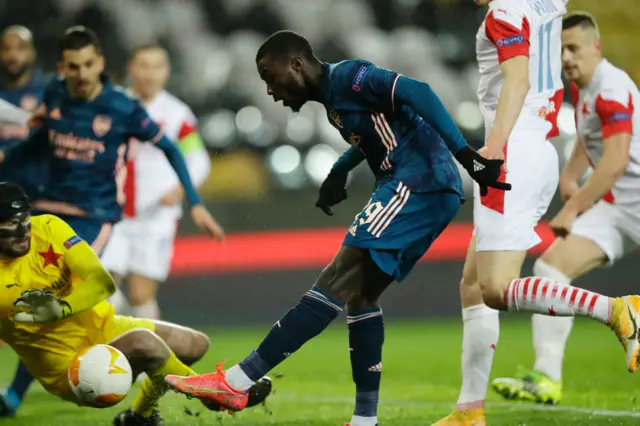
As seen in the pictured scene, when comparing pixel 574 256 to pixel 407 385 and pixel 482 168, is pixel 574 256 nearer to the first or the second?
pixel 407 385

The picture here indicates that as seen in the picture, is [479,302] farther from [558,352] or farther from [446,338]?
[446,338]

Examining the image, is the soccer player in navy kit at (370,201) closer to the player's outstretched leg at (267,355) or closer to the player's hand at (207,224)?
the player's outstretched leg at (267,355)

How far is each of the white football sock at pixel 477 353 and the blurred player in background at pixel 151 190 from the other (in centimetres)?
458

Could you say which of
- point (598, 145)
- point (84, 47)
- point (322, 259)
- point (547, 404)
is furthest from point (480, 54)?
point (322, 259)

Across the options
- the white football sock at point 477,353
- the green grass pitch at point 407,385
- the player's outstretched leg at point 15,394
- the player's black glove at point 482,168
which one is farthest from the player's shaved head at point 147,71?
the player's black glove at point 482,168

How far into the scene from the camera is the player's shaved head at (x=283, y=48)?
434 centimetres

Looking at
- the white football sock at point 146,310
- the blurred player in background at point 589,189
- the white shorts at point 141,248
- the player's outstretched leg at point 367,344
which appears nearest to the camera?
the player's outstretched leg at point 367,344

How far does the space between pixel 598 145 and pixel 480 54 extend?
172 cm

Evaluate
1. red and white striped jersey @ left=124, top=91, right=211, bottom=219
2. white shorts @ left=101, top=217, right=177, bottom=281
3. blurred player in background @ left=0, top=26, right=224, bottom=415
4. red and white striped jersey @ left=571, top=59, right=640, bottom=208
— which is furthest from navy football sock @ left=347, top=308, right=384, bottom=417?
red and white striped jersey @ left=124, top=91, right=211, bottom=219

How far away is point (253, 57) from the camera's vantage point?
14.6 meters

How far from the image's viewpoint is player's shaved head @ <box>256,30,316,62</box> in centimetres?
434

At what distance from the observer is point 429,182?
4422mm

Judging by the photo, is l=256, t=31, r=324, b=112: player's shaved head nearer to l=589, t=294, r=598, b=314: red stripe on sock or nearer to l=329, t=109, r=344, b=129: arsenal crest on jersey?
l=329, t=109, r=344, b=129: arsenal crest on jersey

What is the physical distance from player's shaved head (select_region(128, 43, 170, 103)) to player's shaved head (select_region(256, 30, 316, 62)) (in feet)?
16.8
